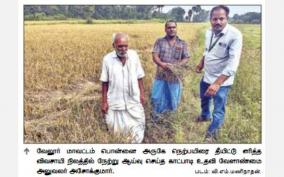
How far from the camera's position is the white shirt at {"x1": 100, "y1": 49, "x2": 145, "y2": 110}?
26.9 ft

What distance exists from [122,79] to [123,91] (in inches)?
5.1

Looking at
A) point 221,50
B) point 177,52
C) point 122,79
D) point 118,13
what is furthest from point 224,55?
point 118,13

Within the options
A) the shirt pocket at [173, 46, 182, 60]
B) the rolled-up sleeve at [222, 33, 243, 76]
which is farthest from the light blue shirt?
the shirt pocket at [173, 46, 182, 60]

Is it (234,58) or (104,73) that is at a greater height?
(234,58)

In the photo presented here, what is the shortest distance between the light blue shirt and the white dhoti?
827mm

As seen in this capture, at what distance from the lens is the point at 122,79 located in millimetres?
8188

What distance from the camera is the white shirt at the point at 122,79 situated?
26.9 feet

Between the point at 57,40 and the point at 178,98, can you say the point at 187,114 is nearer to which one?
the point at 178,98

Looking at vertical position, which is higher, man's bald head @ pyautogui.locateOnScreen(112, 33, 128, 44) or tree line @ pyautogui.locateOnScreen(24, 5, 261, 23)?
tree line @ pyautogui.locateOnScreen(24, 5, 261, 23)

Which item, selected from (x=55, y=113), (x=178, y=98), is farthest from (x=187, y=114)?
(x=55, y=113)

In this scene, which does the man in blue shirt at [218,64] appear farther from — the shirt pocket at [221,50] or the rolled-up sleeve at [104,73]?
the rolled-up sleeve at [104,73]

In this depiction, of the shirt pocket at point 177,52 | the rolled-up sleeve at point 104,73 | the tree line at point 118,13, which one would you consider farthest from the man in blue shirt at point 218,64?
the rolled-up sleeve at point 104,73

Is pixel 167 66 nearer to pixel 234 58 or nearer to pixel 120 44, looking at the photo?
pixel 120 44

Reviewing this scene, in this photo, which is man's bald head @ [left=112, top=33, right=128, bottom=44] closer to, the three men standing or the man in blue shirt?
the three men standing
